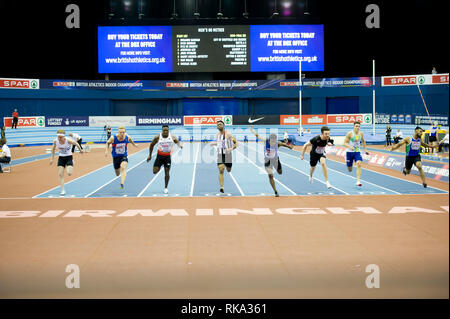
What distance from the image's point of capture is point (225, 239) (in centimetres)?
870

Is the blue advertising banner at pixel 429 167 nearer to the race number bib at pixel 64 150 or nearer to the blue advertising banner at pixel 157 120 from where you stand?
the race number bib at pixel 64 150

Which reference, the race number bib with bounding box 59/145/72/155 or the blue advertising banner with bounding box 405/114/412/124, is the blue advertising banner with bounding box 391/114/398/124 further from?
the race number bib with bounding box 59/145/72/155

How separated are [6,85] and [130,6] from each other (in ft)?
44.4

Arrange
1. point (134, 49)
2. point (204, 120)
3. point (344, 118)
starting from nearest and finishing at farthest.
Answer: point (134, 49), point (344, 118), point (204, 120)

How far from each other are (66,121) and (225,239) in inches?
1531

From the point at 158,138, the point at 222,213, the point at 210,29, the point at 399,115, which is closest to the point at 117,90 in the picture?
the point at 210,29

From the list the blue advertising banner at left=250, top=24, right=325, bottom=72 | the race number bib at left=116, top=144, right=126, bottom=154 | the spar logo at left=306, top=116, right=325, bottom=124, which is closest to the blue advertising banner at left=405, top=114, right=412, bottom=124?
the spar logo at left=306, top=116, right=325, bottom=124

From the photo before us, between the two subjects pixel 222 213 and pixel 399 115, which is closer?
pixel 222 213

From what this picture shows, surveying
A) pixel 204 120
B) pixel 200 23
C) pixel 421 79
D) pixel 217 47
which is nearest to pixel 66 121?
pixel 204 120

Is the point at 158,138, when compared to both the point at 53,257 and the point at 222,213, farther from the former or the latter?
the point at 53,257

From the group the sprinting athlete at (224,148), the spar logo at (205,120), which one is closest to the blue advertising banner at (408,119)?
the spar logo at (205,120)

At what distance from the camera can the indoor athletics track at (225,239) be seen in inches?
209

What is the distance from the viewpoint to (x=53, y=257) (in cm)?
749

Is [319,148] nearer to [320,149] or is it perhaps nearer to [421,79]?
[320,149]
